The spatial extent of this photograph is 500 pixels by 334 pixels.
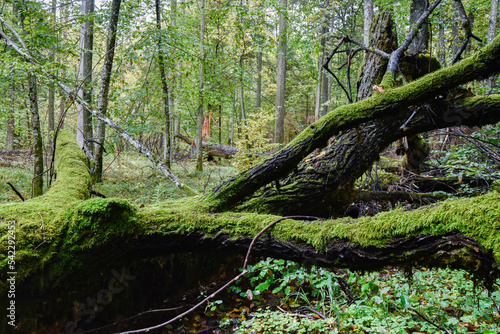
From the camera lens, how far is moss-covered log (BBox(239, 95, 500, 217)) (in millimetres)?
3516

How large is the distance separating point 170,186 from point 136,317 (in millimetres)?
5435

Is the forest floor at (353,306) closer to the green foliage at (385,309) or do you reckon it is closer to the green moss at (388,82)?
the green foliage at (385,309)

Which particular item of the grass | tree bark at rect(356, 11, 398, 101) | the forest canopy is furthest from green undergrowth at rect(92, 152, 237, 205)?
tree bark at rect(356, 11, 398, 101)

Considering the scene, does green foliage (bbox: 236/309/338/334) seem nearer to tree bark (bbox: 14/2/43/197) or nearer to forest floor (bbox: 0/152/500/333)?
forest floor (bbox: 0/152/500/333)

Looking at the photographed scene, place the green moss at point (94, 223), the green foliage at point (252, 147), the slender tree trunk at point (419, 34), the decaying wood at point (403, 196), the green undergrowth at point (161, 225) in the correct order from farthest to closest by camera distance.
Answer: the green foliage at point (252, 147), the slender tree trunk at point (419, 34), the decaying wood at point (403, 196), the green moss at point (94, 223), the green undergrowth at point (161, 225)

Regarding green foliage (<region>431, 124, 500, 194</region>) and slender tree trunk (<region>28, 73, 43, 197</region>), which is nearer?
green foliage (<region>431, 124, 500, 194</region>)

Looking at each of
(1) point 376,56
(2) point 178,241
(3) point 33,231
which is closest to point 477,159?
(1) point 376,56

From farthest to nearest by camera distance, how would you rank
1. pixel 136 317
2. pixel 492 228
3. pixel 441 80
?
pixel 136 317 < pixel 441 80 < pixel 492 228

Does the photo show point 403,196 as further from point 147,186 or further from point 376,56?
point 147,186

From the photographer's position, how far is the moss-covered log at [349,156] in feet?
11.5

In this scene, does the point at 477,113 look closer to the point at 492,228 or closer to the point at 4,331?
the point at 492,228

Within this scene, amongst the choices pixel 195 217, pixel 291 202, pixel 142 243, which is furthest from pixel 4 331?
pixel 291 202

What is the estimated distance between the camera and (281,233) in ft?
7.32

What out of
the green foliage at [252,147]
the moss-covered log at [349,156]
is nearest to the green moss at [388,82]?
the moss-covered log at [349,156]
